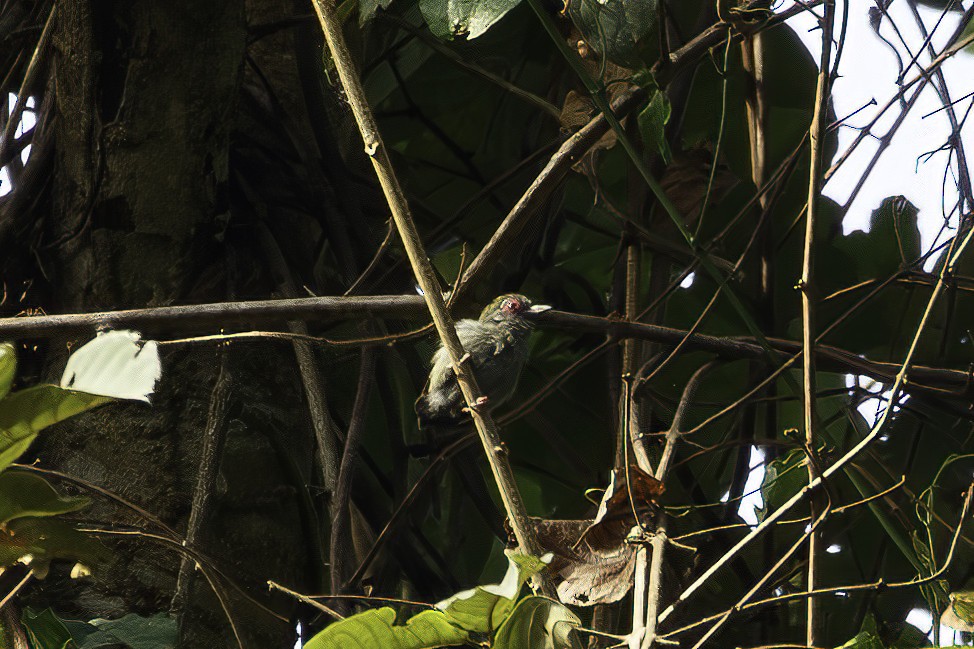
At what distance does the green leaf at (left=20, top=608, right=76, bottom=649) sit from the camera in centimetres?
132

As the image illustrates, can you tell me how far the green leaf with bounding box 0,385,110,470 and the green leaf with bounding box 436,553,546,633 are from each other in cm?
43

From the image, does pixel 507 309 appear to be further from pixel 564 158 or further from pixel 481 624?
pixel 481 624

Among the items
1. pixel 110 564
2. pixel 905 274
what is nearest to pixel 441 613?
pixel 110 564

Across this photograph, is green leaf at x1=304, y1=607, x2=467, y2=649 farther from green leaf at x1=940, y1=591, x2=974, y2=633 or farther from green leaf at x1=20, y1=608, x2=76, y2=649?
green leaf at x1=940, y1=591, x2=974, y2=633

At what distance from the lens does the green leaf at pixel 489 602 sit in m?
0.89

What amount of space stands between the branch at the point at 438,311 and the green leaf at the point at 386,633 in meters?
0.11

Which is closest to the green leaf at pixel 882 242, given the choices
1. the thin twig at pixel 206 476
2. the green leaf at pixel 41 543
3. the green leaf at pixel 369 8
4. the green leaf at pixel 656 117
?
the green leaf at pixel 656 117

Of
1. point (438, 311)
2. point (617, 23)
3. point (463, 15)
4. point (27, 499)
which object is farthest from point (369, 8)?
point (27, 499)

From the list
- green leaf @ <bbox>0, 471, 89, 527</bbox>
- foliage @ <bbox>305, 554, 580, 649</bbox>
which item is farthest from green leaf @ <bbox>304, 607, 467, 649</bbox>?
green leaf @ <bbox>0, 471, 89, 527</bbox>

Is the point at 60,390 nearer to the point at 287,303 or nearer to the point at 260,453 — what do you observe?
the point at 287,303

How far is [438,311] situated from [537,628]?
1.14ft

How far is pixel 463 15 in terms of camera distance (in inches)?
67.6

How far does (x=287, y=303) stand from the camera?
137 cm

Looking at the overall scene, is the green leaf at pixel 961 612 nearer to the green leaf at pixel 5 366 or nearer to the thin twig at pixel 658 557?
the thin twig at pixel 658 557
